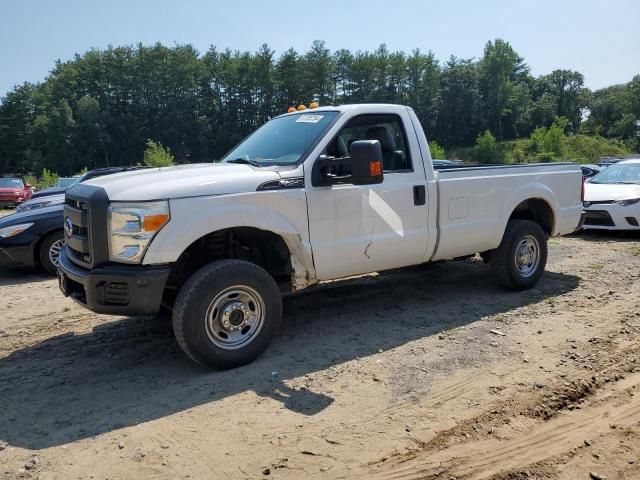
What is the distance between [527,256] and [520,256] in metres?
0.13

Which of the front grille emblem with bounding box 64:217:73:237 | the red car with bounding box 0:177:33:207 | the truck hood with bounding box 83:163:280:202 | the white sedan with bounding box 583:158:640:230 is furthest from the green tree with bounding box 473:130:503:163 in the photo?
the front grille emblem with bounding box 64:217:73:237

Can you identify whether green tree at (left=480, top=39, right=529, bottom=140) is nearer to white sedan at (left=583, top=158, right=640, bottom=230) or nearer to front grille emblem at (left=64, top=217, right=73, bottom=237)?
white sedan at (left=583, top=158, right=640, bottom=230)

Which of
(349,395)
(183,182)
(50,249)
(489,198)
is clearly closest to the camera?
(349,395)

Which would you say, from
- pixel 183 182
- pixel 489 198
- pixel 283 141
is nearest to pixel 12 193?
pixel 283 141

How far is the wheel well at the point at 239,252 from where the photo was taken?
14.9 ft

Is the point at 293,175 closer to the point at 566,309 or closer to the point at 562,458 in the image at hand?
the point at 562,458

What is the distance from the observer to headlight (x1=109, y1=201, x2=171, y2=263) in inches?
155

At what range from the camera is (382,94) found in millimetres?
102500

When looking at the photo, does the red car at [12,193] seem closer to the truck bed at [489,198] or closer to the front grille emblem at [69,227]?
the front grille emblem at [69,227]

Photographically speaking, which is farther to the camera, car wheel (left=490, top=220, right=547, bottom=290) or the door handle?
car wheel (left=490, top=220, right=547, bottom=290)

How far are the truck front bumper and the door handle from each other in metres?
2.51

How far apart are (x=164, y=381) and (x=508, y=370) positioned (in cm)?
270

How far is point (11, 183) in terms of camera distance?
79.0 ft

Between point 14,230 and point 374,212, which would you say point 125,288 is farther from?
point 14,230
